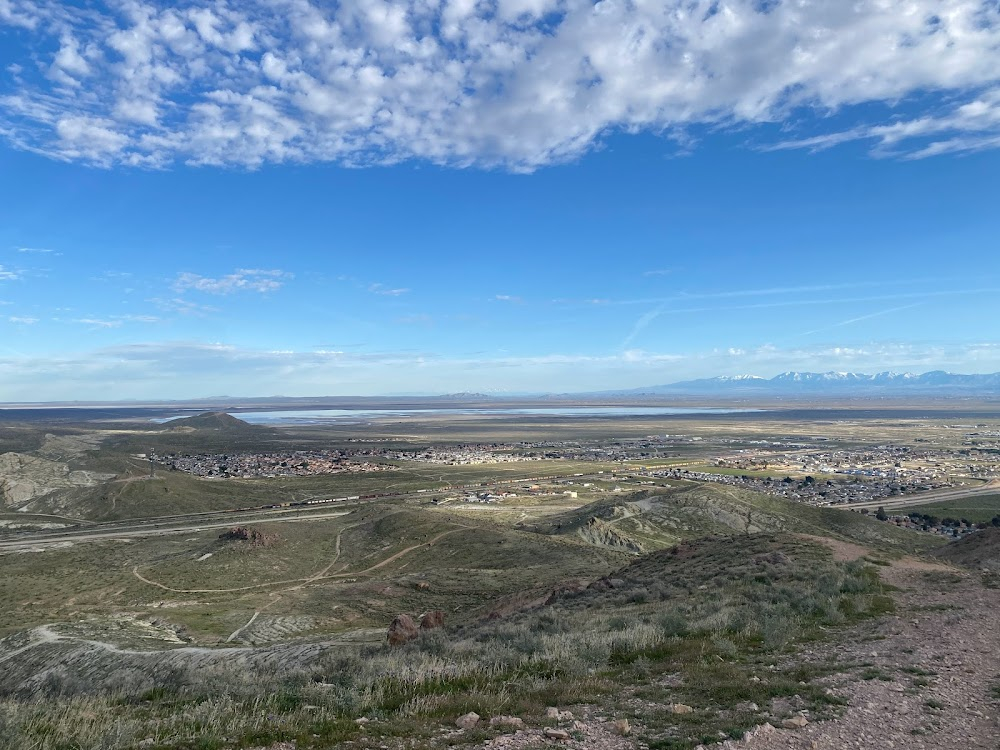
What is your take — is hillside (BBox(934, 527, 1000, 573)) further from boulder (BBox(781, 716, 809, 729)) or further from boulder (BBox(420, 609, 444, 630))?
boulder (BBox(420, 609, 444, 630))

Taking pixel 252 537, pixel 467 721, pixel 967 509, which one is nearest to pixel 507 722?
pixel 467 721

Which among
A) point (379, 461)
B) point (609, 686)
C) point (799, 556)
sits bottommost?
point (379, 461)

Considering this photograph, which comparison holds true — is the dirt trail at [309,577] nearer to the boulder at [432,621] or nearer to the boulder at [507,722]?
the boulder at [432,621]

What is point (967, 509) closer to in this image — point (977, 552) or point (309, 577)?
point (977, 552)

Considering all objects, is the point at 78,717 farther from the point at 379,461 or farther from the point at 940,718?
the point at 379,461

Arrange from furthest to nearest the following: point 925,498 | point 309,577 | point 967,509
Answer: point 925,498 < point 967,509 < point 309,577

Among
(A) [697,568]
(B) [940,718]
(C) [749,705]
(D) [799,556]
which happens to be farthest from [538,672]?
(D) [799,556]

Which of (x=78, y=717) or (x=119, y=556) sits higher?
(x=78, y=717)
